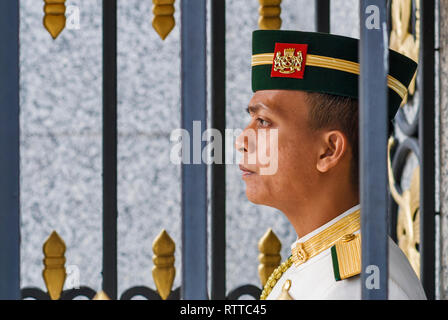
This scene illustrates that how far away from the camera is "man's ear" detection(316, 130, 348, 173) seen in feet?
4.57

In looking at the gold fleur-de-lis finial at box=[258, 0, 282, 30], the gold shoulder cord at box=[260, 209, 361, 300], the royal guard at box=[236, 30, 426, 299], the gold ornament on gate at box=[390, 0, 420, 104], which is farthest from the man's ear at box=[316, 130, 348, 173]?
the gold ornament on gate at box=[390, 0, 420, 104]

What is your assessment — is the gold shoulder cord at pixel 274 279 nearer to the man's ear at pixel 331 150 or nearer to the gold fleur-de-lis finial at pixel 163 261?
the man's ear at pixel 331 150

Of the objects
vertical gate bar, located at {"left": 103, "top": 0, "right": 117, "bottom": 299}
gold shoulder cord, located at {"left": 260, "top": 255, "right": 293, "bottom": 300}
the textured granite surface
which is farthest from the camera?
the textured granite surface

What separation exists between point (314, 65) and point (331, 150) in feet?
0.62

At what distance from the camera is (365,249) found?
38.6 inches

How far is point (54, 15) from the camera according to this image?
1867mm

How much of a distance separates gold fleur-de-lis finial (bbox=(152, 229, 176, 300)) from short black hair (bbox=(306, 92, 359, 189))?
2.31 ft

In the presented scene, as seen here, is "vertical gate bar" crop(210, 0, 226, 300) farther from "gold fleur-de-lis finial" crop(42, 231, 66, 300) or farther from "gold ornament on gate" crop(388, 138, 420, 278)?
"gold ornament on gate" crop(388, 138, 420, 278)

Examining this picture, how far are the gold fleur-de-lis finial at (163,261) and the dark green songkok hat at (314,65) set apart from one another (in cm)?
65

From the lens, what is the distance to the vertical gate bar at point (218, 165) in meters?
2.05

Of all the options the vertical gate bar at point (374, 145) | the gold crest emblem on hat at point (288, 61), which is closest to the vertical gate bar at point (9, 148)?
the vertical gate bar at point (374, 145)

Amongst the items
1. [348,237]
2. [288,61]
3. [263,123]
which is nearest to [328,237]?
[348,237]

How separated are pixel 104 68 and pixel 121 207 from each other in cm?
54
